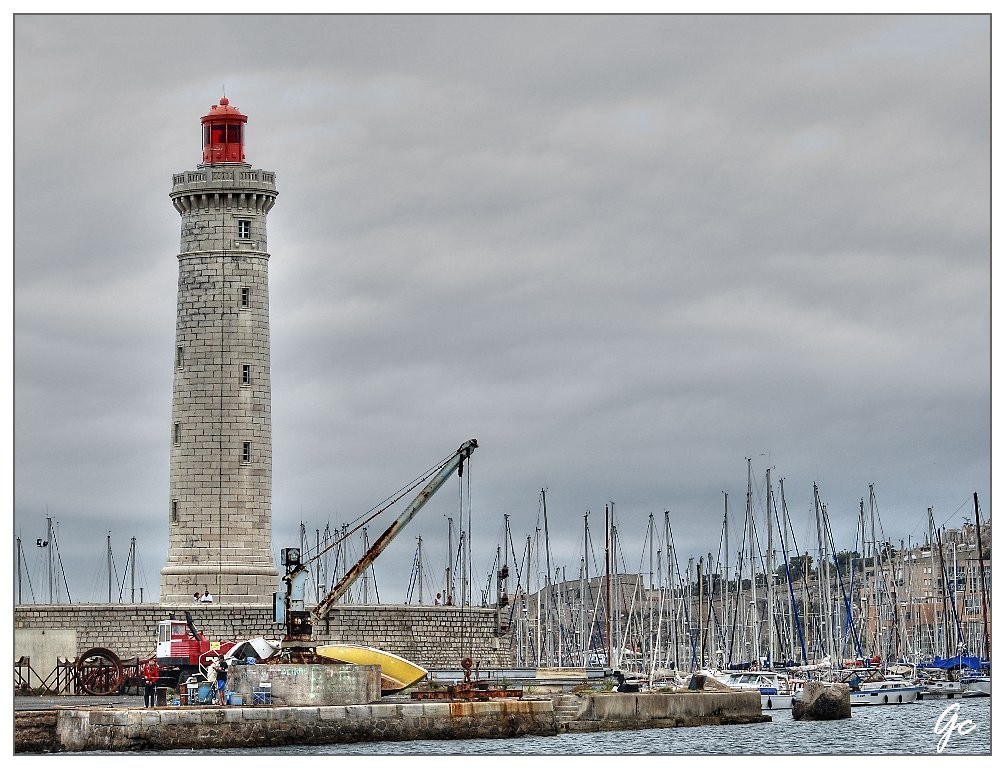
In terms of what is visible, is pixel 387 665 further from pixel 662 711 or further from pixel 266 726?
pixel 266 726

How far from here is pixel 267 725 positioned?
41.5m

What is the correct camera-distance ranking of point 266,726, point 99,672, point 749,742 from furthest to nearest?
point 99,672 → point 749,742 → point 266,726

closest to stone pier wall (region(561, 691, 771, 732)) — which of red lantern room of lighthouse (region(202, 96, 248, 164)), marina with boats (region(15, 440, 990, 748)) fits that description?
marina with boats (region(15, 440, 990, 748))

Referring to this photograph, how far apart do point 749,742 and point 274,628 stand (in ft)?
61.7

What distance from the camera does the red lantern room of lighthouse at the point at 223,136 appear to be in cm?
6297

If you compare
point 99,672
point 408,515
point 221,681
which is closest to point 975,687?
point 408,515

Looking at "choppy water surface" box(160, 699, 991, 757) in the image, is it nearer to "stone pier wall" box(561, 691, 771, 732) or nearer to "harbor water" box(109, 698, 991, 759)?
"harbor water" box(109, 698, 991, 759)

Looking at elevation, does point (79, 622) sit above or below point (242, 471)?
below

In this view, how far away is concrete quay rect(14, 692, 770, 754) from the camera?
41062 millimetres

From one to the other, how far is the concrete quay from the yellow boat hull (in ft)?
19.1

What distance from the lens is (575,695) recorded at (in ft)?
163

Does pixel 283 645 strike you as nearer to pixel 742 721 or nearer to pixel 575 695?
pixel 575 695
